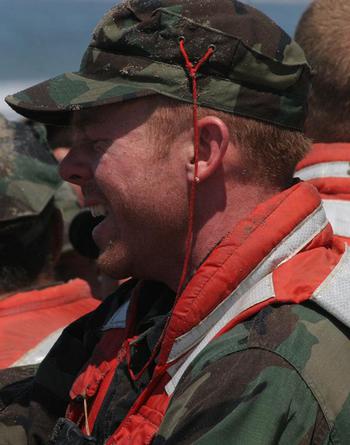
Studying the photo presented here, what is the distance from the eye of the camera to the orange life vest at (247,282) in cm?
187

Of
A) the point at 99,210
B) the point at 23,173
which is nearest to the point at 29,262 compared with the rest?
the point at 23,173

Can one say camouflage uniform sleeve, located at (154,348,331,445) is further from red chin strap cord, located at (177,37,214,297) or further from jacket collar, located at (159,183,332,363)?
red chin strap cord, located at (177,37,214,297)

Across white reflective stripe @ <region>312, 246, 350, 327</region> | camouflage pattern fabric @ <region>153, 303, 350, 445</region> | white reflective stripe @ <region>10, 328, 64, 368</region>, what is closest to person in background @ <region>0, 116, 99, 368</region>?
white reflective stripe @ <region>10, 328, 64, 368</region>

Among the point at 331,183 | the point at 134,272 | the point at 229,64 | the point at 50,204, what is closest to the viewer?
the point at 229,64

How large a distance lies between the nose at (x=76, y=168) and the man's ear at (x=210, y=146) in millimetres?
303

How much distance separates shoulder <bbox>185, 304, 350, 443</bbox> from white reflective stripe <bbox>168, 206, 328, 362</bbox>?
0.09 meters

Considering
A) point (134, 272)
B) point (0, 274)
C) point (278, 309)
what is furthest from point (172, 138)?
point (0, 274)

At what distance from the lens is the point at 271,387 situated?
1.72 meters

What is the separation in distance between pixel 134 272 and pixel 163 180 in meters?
0.28

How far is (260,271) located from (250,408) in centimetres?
34

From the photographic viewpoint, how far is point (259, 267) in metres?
1.92

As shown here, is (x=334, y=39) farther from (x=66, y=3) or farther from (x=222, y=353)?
(x=66, y=3)

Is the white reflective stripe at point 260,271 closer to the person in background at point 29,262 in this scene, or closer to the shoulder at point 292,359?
the shoulder at point 292,359

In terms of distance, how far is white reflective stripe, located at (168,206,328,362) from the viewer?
192 centimetres
